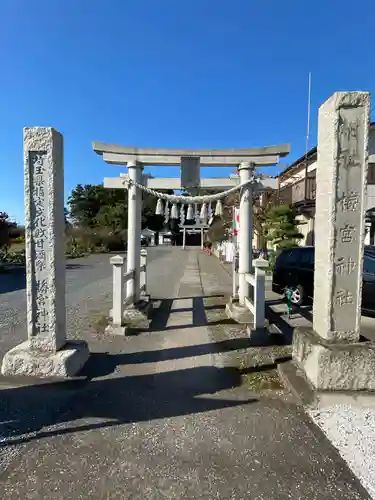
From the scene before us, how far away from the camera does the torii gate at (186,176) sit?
20.3 ft

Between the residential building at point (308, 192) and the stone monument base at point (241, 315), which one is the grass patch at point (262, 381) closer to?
the stone monument base at point (241, 315)

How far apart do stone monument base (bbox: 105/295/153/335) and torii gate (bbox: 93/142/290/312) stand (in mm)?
245

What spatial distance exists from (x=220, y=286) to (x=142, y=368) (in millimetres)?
7843

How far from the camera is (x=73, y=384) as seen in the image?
3.65 m

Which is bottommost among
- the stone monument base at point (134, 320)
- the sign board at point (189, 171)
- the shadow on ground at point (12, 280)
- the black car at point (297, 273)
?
the shadow on ground at point (12, 280)

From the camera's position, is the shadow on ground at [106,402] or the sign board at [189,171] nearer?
the shadow on ground at [106,402]

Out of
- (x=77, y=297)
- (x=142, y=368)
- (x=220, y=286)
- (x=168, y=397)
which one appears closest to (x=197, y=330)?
(x=142, y=368)

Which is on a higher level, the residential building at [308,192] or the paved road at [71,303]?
the residential building at [308,192]

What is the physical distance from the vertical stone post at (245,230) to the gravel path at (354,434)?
11.6 feet

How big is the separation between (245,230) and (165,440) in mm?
4601

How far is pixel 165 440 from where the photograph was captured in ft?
8.73

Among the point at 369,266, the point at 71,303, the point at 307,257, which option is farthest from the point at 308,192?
the point at 71,303

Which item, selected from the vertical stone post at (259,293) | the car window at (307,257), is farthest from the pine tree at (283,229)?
the vertical stone post at (259,293)

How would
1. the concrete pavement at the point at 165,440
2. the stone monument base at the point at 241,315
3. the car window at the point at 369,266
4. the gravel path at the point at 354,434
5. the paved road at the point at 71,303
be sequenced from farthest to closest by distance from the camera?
the car window at the point at 369,266, the stone monument base at the point at 241,315, the paved road at the point at 71,303, the gravel path at the point at 354,434, the concrete pavement at the point at 165,440
